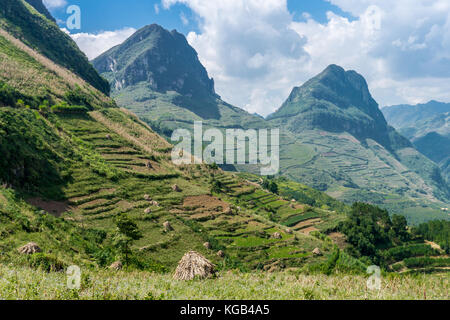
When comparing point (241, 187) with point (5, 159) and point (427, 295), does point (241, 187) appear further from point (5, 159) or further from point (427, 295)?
point (427, 295)

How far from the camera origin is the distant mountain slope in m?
123

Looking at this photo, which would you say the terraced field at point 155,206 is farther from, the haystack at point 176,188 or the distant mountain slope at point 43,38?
the distant mountain slope at point 43,38

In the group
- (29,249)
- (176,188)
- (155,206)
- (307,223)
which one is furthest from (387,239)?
(29,249)

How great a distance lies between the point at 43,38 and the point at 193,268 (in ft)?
518

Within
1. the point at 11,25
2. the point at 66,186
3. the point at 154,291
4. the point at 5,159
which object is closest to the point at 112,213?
the point at 66,186

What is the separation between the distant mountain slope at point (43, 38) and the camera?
403 feet

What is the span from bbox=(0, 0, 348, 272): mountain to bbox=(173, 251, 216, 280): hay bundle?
8449mm

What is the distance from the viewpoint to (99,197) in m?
49.4

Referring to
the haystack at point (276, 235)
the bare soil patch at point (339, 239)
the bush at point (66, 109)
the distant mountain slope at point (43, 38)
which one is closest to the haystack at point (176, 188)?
the haystack at point (276, 235)

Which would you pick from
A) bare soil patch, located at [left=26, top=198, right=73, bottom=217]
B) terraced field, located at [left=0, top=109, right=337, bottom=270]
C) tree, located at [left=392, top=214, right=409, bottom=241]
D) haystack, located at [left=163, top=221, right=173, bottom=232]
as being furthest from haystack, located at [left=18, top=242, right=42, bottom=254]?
tree, located at [left=392, top=214, right=409, bottom=241]

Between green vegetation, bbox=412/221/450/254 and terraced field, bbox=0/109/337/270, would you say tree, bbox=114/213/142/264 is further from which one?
green vegetation, bbox=412/221/450/254

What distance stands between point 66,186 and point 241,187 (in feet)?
207
